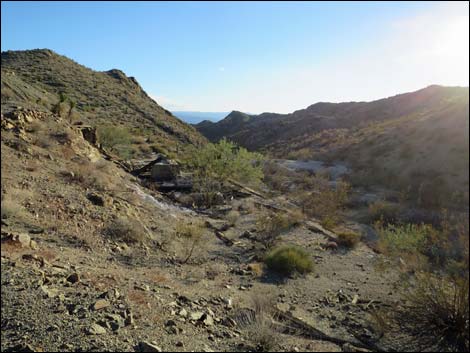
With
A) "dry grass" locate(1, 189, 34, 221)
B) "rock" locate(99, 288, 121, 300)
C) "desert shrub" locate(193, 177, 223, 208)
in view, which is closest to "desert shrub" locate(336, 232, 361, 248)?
"desert shrub" locate(193, 177, 223, 208)

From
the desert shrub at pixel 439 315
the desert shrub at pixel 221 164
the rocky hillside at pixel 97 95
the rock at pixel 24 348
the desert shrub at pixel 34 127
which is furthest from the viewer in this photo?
the rocky hillside at pixel 97 95

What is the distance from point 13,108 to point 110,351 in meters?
14.8

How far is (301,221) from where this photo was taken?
16469 mm

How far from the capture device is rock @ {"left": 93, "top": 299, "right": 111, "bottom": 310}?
536 cm

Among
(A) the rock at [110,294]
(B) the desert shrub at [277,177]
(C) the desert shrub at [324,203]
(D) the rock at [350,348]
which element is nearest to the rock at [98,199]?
(A) the rock at [110,294]

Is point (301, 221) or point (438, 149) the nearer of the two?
point (301, 221)

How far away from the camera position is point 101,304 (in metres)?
5.45

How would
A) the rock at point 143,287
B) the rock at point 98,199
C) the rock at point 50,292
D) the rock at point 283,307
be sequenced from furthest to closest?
the rock at point 98,199
the rock at point 283,307
the rock at point 143,287
the rock at point 50,292

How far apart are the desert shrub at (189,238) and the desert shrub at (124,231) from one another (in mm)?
1257

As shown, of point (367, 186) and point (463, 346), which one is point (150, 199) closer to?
point (463, 346)

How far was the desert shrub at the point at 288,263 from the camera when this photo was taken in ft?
33.2

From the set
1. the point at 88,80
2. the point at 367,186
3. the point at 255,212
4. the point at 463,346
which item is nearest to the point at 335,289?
the point at 463,346

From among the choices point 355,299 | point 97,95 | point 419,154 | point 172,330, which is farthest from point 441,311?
point 97,95

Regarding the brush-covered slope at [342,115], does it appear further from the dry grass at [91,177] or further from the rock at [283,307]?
the rock at [283,307]
